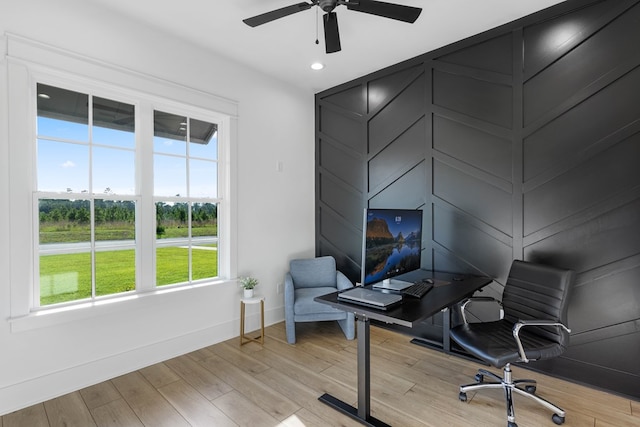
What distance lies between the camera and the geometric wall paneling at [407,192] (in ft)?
10.7

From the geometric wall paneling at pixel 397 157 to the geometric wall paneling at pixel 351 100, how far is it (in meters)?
0.61

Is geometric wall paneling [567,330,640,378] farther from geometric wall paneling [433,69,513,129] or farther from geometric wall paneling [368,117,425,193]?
geometric wall paneling [368,117,425,193]

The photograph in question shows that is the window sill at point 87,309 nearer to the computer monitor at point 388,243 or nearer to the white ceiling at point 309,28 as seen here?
the computer monitor at point 388,243

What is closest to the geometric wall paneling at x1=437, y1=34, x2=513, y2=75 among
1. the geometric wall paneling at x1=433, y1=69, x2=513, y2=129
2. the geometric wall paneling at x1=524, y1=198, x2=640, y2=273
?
the geometric wall paneling at x1=433, y1=69, x2=513, y2=129

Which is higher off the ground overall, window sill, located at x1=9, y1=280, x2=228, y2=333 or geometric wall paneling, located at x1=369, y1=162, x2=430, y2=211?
geometric wall paneling, located at x1=369, y1=162, x2=430, y2=211

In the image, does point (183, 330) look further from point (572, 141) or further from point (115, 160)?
point (572, 141)

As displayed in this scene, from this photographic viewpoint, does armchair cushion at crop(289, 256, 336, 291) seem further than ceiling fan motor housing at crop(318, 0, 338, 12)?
Yes

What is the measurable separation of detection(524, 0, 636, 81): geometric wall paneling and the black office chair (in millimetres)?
1654

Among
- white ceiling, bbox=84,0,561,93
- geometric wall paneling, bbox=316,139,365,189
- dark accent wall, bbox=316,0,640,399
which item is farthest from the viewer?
geometric wall paneling, bbox=316,139,365,189

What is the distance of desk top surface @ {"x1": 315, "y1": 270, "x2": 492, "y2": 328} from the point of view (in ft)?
5.79

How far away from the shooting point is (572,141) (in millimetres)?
2408

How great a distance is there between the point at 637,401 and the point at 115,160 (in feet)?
14.2

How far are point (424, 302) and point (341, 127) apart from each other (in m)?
2.58

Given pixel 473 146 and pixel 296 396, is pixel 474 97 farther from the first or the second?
pixel 296 396
